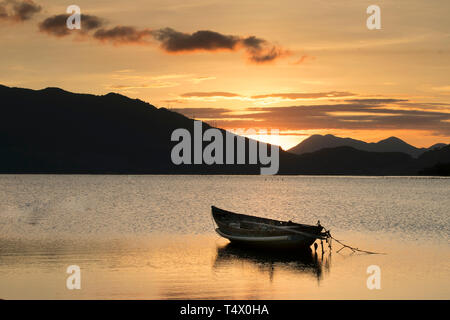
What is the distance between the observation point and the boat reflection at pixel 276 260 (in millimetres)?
33688

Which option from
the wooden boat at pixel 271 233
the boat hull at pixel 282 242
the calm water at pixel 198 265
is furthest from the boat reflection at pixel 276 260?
the wooden boat at pixel 271 233

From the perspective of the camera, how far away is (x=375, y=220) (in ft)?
227

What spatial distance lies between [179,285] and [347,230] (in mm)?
32272

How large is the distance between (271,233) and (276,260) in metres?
3.19

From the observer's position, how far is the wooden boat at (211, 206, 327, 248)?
39375 mm

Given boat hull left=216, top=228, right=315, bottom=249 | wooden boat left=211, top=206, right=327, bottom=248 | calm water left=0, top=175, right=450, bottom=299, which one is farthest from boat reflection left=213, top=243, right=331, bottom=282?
wooden boat left=211, top=206, right=327, bottom=248

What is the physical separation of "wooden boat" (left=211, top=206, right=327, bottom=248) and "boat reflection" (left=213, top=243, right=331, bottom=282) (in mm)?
611

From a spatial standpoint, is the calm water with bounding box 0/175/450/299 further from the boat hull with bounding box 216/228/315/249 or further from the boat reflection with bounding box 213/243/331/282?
the boat hull with bounding box 216/228/315/249

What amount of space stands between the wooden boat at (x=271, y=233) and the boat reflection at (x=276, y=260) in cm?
61

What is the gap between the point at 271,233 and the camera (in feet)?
131

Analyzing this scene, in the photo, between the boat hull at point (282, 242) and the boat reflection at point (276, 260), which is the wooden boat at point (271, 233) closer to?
the boat hull at point (282, 242)

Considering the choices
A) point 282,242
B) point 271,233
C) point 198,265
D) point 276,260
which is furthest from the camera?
point 271,233

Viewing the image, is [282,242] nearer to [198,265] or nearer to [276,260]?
[276,260]

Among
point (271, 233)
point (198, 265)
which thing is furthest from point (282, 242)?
point (198, 265)
